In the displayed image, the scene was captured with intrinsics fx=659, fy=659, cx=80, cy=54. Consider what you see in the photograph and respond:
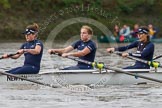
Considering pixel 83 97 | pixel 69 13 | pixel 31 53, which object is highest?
pixel 69 13

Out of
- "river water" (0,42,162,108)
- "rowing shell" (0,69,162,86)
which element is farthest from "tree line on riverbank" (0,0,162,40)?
"river water" (0,42,162,108)

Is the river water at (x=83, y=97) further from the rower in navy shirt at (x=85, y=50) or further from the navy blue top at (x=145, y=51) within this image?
the rower in navy shirt at (x=85, y=50)

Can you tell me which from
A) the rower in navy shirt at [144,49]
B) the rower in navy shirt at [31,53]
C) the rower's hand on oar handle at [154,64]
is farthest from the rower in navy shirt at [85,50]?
the rower's hand on oar handle at [154,64]

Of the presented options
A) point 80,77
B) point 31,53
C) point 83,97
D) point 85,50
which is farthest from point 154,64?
point 31,53

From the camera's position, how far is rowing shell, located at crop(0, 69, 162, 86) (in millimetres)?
17625

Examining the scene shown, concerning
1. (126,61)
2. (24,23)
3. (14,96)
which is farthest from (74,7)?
(14,96)

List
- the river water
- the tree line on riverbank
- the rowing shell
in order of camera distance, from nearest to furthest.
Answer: the river water, the rowing shell, the tree line on riverbank

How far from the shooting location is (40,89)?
17250 mm

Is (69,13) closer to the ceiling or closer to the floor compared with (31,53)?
closer to the ceiling

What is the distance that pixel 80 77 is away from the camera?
1778cm

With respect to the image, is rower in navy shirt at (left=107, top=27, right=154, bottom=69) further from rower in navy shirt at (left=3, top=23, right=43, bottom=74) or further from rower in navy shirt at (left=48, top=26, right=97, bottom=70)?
rower in navy shirt at (left=3, top=23, right=43, bottom=74)

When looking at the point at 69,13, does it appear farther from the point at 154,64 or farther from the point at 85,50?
the point at 154,64

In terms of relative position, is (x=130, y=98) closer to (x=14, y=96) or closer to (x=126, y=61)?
(x=14, y=96)

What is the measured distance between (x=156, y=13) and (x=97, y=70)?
3414cm
